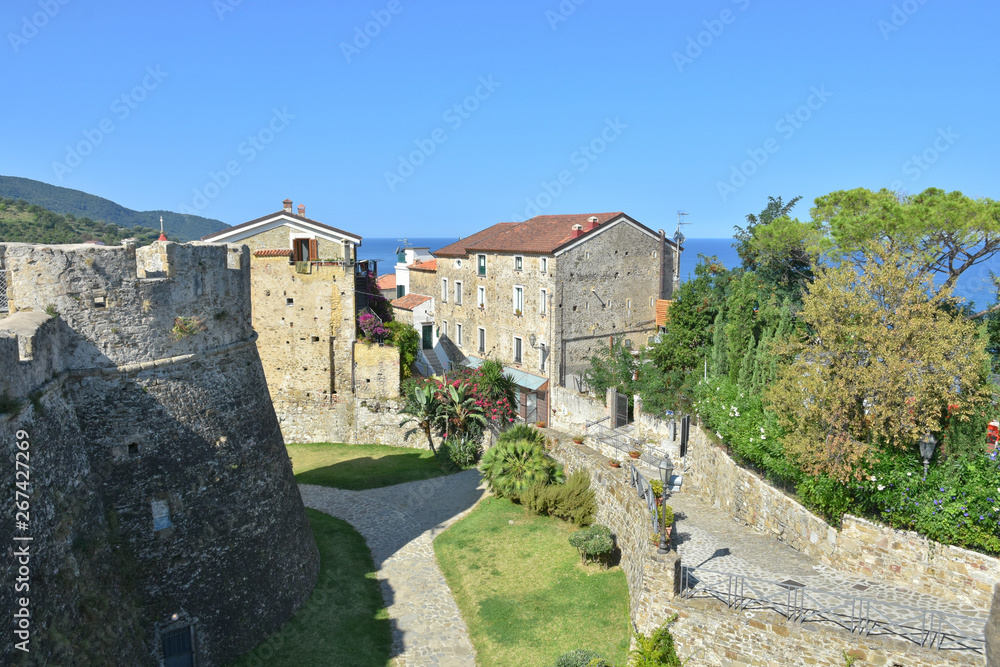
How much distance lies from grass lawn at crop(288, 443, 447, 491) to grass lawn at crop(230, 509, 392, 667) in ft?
20.5

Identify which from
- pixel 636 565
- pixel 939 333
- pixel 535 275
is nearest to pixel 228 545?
pixel 636 565

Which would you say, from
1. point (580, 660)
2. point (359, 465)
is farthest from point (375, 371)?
point (580, 660)

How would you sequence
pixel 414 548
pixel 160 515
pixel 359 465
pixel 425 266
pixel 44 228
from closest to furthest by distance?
1. pixel 160 515
2. pixel 414 548
3. pixel 359 465
4. pixel 425 266
5. pixel 44 228

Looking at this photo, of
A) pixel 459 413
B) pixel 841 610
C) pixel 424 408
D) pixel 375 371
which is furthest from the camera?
pixel 375 371

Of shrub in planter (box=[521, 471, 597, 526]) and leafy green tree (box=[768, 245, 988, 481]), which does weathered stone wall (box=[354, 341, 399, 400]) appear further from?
leafy green tree (box=[768, 245, 988, 481])

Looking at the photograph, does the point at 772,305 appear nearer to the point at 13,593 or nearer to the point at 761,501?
the point at 761,501

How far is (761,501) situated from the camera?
54.0ft

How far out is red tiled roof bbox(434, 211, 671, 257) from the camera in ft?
104

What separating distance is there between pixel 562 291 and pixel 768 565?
18.6 metres

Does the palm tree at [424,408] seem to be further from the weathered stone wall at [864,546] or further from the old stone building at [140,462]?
the weathered stone wall at [864,546]

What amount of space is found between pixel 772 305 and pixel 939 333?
948cm

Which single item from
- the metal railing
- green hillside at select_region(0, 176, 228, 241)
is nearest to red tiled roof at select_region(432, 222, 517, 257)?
the metal railing

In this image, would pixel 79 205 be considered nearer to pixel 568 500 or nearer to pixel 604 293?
→ pixel 604 293

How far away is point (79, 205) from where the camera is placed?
7519 cm
